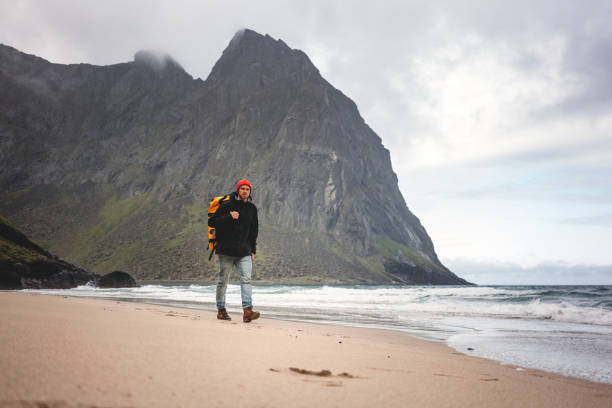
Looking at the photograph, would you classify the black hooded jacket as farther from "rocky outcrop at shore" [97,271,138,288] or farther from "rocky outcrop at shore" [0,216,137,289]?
"rocky outcrop at shore" [97,271,138,288]

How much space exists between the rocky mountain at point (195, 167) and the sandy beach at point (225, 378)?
80.3m

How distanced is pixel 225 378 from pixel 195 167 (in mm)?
120419

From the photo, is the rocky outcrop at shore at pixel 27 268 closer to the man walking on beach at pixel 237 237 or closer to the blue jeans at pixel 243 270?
the blue jeans at pixel 243 270

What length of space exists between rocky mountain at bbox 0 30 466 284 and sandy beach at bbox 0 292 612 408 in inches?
3160

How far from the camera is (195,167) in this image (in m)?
117

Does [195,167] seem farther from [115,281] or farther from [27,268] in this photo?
[27,268]

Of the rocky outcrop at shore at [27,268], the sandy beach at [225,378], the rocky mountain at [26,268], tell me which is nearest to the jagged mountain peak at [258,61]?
the rocky outcrop at shore at [27,268]

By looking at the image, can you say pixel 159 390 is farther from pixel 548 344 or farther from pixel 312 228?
pixel 312 228

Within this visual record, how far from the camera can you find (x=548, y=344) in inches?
255

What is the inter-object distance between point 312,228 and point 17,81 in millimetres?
127440

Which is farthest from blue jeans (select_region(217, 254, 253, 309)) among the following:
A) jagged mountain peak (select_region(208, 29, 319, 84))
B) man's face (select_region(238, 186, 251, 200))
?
jagged mountain peak (select_region(208, 29, 319, 84))

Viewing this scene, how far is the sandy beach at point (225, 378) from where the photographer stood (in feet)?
5.19

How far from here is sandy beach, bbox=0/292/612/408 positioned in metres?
1.58

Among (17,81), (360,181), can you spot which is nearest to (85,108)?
(17,81)
